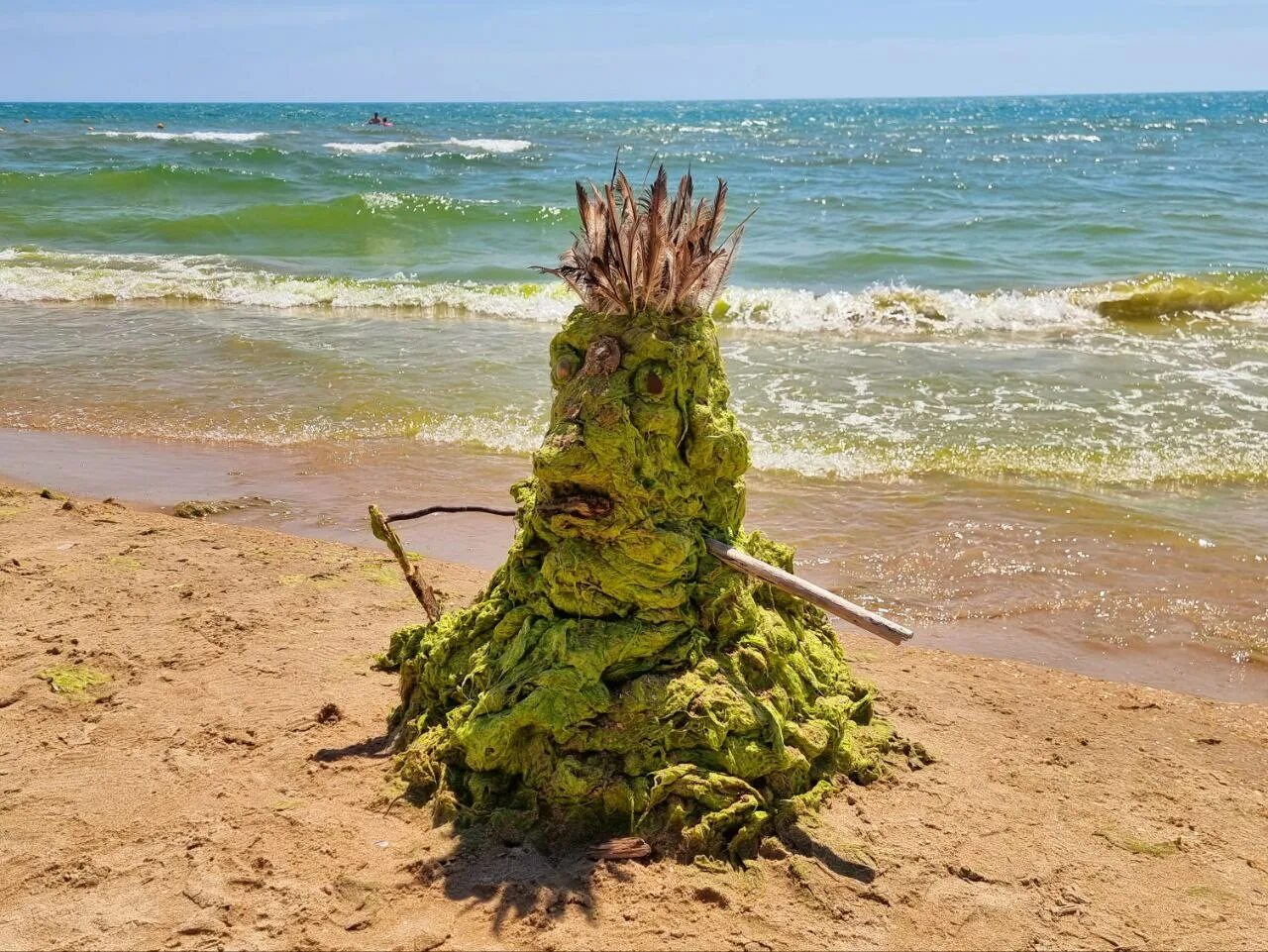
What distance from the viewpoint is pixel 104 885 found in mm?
3240

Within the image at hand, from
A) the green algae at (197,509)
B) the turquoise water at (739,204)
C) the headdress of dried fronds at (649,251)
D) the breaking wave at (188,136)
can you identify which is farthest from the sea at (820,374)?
the breaking wave at (188,136)

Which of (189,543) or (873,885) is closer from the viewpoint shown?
(873,885)

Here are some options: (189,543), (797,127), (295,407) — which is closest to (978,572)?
(189,543)

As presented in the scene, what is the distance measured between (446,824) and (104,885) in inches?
41.6

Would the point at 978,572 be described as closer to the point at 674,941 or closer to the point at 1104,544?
the point at 1104,544

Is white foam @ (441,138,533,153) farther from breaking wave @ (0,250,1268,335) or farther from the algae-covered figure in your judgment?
the algae-covered figure

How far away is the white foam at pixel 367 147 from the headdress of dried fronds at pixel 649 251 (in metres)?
33.3

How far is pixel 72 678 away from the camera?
4.45 metres

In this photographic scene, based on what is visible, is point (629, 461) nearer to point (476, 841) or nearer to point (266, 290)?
point (476, 841)

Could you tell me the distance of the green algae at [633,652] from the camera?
10.7 feet

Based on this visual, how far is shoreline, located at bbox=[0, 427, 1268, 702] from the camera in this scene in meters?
5.23

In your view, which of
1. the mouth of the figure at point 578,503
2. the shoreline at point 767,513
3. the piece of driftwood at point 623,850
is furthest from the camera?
the shoreline at point 767,513

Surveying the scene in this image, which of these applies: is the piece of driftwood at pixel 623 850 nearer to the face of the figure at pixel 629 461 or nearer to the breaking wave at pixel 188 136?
the face of the figure at pixel 629 461

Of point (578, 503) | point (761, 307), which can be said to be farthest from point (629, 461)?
point (761, 307)
